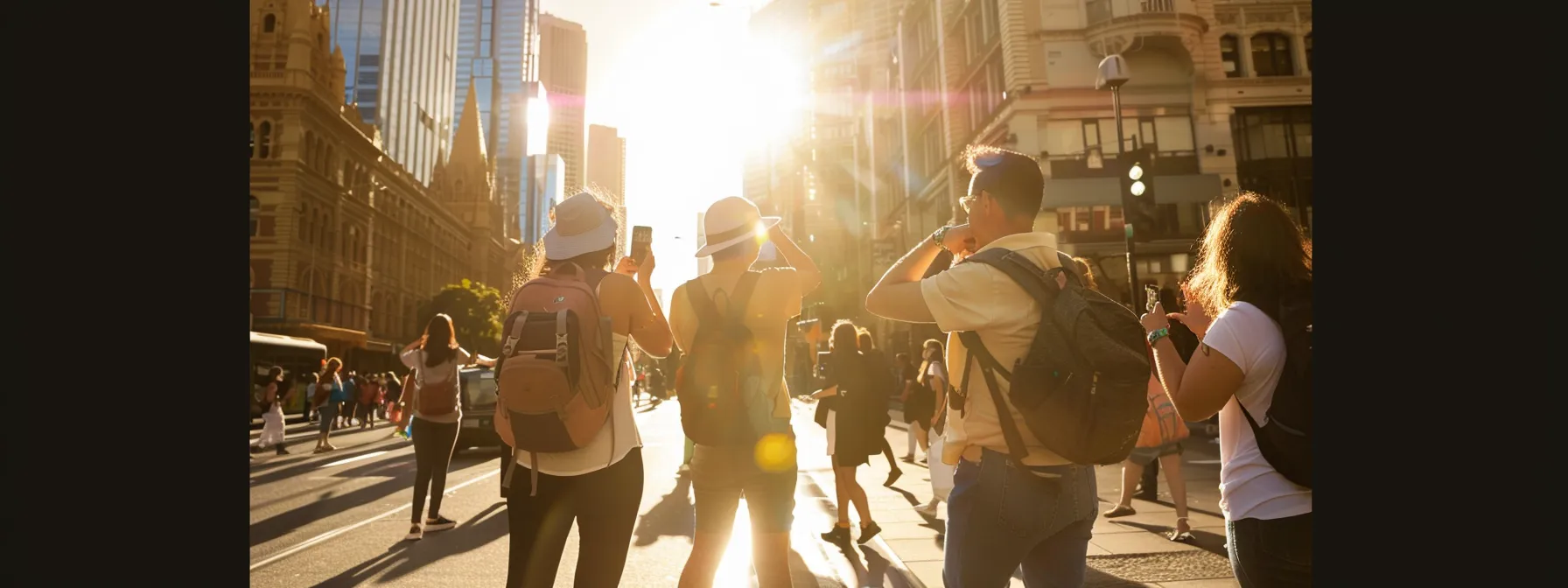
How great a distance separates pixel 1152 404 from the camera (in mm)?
6332

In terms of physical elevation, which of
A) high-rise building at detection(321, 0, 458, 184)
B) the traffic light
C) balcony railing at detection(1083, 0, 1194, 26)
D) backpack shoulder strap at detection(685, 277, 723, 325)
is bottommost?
backpack shoulder strap at detection(685, 277, 723, 325)

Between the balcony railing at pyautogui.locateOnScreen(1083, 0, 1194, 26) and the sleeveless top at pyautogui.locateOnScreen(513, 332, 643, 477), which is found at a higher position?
the balcony railing at pyautogui.locateOnScreen(1083, 0, 1194, 26)

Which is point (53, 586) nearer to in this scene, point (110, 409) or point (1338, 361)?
point (110, 409)

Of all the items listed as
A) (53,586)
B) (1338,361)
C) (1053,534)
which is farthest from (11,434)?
(1338,361)

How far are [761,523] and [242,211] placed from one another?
5.88 ft

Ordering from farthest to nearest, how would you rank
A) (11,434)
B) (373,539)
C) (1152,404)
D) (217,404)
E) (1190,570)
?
(373,539)
(1152,404)
(1190,570)
(217,404)
(11,434)

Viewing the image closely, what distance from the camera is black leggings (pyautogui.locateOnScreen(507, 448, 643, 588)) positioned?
2.72m

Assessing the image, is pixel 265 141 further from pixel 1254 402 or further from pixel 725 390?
pixel 1254 402

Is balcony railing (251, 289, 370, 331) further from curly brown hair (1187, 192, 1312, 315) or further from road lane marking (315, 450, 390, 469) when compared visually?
curly brown hair (1187, 192, 1312, 315)

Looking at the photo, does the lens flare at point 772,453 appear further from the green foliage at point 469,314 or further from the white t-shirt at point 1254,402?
the green foliage at point 469,314

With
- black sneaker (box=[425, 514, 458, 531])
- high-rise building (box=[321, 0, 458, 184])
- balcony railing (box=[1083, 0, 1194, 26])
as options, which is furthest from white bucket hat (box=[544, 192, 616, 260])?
high-rise building (box=[321, 0, 458, 184])

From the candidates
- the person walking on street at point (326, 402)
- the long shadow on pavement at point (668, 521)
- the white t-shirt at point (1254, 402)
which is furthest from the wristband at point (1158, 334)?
the person walking on street at point (326, 402)

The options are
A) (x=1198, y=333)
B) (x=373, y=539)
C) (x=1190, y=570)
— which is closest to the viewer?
(x=1198, y=333)

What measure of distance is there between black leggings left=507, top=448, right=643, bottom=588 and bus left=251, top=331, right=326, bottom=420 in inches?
946
